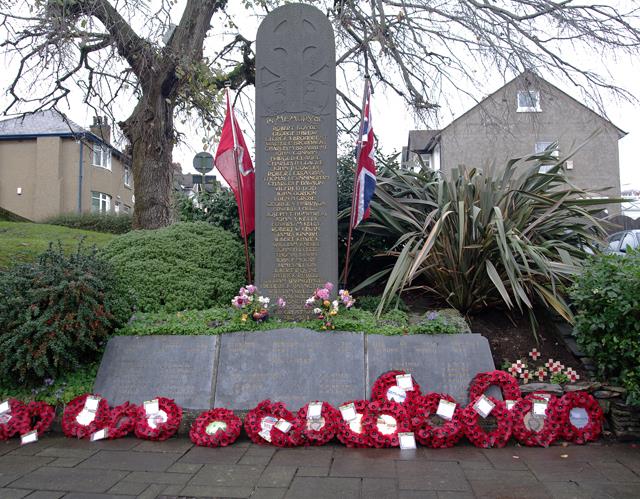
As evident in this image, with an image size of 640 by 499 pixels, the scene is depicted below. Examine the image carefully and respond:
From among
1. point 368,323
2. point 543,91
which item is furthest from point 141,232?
point 543,91

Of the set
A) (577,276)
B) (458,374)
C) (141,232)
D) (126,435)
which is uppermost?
Answer: (141,232)

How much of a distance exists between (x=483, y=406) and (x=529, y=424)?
0.36 metres

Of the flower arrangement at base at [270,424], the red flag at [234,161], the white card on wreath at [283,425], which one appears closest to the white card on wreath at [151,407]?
the flower arrangement at base at [270,424]

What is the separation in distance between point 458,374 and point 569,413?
83cm

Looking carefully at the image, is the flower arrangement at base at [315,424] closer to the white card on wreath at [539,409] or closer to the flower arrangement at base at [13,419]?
the white card on wreath at [539,409]

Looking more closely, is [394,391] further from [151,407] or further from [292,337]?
[151,407]

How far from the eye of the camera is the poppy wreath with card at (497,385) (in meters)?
4.03

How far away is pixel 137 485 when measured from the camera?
3.13 meters

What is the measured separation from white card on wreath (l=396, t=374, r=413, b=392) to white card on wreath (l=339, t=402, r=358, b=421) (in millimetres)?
412

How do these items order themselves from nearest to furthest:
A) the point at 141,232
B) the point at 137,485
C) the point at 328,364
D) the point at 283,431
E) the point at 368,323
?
the point at 137,485
the point at 283,431
the point at 328,364
the point at 368,323
the point at 141,232

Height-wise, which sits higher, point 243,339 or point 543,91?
point 543,91

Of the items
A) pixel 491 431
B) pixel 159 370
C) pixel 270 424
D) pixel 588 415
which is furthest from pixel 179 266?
pixel 588 415

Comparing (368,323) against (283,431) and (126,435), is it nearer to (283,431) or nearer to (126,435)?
(283,431)

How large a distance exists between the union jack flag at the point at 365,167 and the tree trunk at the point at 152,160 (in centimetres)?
541
